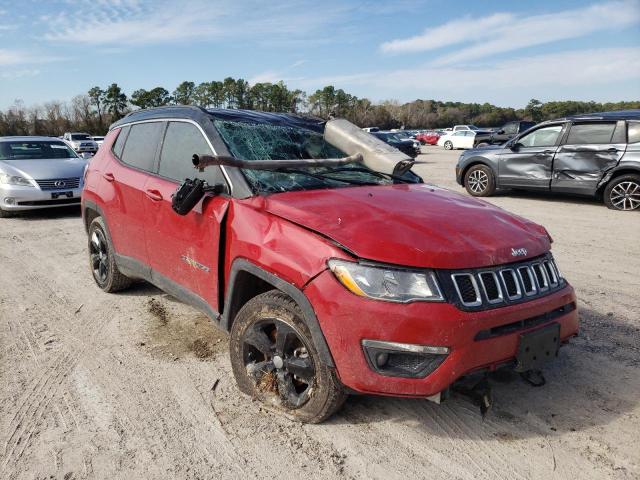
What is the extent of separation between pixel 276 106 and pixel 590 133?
49476 mm

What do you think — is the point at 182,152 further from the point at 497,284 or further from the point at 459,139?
the point at 459,139

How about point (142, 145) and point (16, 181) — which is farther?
point (16, 181)

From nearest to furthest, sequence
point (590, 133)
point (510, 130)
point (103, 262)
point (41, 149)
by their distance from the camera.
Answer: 1. point (103, 262)
2. point (590, 133)
3. point (41, 149)
4. point (510, 130)

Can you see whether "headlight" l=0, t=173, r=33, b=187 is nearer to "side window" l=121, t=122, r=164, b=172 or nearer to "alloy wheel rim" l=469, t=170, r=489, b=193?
"side window" l=121, t=122, r=164, b=172

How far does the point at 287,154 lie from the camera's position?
11.7 feet

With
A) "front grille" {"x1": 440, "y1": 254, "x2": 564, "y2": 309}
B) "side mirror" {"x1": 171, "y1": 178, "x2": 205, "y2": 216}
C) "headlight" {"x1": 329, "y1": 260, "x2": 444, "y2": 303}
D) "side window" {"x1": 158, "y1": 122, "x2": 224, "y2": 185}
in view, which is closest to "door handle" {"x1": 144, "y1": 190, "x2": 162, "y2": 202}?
"side window" {"x1": 158, "y1": 122, "x2": 224, "y2": 185}

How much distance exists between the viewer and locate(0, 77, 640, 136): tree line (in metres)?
62.0

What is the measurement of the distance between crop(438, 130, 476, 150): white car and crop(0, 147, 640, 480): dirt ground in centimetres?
3125

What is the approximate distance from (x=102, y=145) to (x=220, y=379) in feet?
9.68

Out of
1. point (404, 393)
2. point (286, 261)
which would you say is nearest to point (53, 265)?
point (286, 261)

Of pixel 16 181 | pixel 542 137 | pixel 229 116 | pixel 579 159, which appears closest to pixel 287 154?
pixel 229 116

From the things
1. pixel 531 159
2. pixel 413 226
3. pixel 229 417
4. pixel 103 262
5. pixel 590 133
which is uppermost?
pixel 590 133

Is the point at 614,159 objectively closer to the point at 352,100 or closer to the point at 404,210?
the point at 404,210

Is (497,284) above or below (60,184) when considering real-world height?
above
